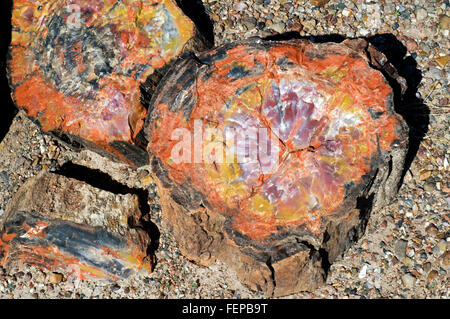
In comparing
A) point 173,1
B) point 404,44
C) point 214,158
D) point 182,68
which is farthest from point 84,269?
point 404,44

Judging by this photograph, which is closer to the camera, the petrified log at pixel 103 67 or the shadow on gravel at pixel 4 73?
the petrified log at pixel 103 67

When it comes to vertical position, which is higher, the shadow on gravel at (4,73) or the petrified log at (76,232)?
the shadow on gravel at (4,73)

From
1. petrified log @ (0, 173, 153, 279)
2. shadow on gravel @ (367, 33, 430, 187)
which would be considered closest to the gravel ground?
shadow on gravel @ (367, 33, 430, 187)

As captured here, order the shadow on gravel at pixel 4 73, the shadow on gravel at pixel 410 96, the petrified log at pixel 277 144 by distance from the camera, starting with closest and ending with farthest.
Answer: the petrified log at pixel 277 144
the shadow on gravel at pixel 410 96
the shadow on gravel at pixel 4 73

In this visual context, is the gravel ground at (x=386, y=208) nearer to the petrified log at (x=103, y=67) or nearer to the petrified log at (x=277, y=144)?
the petrified log at (x=277, y=144)

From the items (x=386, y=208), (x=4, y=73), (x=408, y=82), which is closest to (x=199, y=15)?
(x=4, y=73)

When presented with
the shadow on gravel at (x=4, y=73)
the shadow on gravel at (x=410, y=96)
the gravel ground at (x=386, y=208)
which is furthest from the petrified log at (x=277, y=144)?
the shadow on gravel at (x=4, y=73)

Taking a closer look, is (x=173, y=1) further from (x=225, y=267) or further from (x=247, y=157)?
(x=225, y=267)
